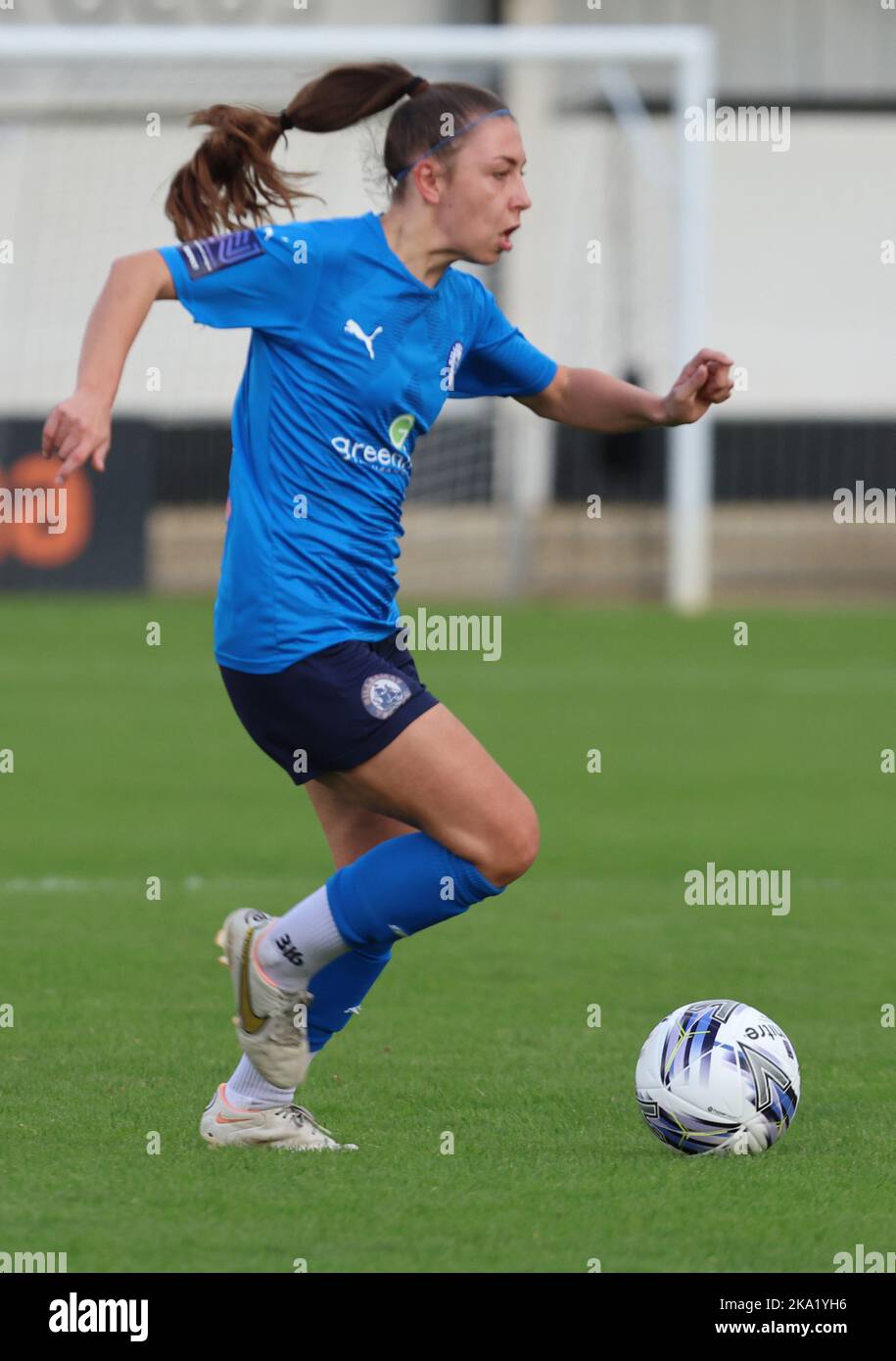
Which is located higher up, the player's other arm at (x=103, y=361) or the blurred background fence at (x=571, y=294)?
the blurred background fence at (x=571, y=294)

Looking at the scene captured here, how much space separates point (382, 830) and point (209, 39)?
45.5 ft

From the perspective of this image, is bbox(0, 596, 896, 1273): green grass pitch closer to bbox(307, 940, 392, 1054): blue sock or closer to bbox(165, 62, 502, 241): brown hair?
bbox(307, 940, 392, 1054): blue sock

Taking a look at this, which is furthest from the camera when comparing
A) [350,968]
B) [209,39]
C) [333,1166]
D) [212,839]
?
[209,39]

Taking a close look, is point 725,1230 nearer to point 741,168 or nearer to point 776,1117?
point 776,1117

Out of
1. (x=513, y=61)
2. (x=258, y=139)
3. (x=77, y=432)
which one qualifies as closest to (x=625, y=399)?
(x=258, y=139)

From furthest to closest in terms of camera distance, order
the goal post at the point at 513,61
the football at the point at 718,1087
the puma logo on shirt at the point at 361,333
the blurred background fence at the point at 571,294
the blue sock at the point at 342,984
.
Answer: the blurred background fence at the point at 571,294, the goal post at the point at 513,61, the blue sock at the point at 342,984, the football at the point at 718,1087, the puma logo on shirt at the point at 361,333

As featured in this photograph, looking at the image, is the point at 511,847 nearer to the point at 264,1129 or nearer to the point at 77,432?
the point at 264,1129

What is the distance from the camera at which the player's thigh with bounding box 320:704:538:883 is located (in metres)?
4.10

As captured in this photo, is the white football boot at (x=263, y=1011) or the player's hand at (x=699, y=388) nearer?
the white football boot at (x=263, y=1011)

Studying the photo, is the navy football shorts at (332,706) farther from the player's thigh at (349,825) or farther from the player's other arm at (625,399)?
the player's other arm at (625,399)

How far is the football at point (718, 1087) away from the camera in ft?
14.1

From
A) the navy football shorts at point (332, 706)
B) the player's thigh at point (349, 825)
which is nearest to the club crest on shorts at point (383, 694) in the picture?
the navy football shorts at point (332, 706)

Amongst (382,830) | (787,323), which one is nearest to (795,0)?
(787,323)

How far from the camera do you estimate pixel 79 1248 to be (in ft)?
11.6
